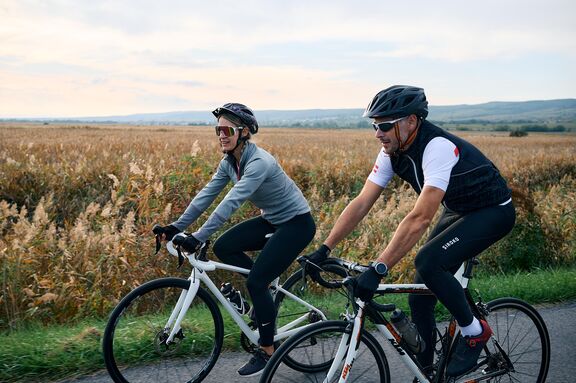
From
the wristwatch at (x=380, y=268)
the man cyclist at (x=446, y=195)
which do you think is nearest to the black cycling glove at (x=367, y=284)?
the wristwatch at (x=380, y=268)

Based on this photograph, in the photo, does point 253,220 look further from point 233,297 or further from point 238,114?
point 238,114

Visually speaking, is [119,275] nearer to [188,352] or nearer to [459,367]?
[188,352]

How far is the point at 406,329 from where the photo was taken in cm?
351

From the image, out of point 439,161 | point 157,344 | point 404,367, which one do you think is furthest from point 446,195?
point 157,344

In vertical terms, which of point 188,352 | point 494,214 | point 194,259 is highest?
point 494,214

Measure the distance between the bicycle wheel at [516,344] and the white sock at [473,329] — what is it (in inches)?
10.4

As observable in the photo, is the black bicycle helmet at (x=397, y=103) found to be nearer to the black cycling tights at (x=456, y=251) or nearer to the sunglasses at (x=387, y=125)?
the sunglasses at (x=387, y=125)

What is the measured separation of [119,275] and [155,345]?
2.30 meters

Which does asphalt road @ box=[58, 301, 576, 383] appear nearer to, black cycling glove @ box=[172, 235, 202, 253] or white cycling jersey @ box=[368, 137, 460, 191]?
black cycling glove @ box=[172, 235, 202, 253]

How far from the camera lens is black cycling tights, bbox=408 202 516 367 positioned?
354cm

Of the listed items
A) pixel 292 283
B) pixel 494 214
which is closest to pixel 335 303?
pixel 292 283

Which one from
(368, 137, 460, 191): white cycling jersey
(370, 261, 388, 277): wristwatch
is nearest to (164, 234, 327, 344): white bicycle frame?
(370, 261, 388, 277): wristwatch

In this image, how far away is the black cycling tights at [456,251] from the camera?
11.6 feet

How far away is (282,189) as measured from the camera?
4539 mm
